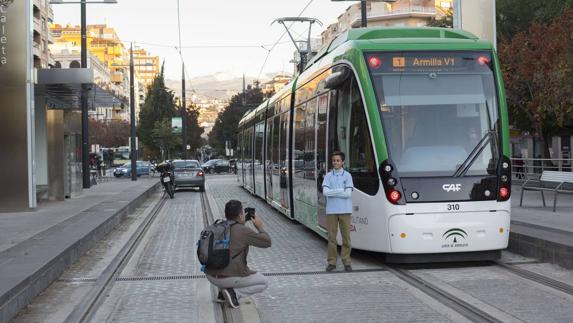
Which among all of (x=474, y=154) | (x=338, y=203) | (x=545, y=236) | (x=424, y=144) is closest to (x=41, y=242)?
(x=338, y=203)

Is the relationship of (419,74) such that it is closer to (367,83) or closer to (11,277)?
(367,83)

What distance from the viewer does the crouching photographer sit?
266 inches

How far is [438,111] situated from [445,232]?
1.66 m

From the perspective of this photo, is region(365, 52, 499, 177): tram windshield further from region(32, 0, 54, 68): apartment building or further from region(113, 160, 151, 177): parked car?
region(32, 0, 54, 68): apartment building

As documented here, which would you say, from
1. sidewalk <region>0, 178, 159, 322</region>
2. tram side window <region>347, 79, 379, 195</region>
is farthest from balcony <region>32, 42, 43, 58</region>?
tram side window <region>347, 79, 379, 195</region>

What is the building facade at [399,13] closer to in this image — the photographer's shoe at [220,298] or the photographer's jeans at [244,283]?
the photographer's shoe at [220,298]

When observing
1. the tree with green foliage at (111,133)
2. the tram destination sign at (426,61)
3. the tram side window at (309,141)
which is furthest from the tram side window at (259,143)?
the tree with green foliage at (111,133)

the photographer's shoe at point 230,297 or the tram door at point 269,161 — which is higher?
the tram door at point 269,161

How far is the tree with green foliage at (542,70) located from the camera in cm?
2322

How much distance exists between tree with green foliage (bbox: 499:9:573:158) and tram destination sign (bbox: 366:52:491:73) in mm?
13159

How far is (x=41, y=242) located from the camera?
428 inches

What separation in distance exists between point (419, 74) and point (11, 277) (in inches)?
226

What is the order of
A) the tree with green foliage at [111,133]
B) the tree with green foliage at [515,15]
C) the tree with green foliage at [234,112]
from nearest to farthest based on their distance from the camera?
the tree with green foliage at [515,15]
the tree with green foliage at [234,112]
the tree with green foliage at [111,133]

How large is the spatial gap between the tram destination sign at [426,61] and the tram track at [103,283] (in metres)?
4.56
